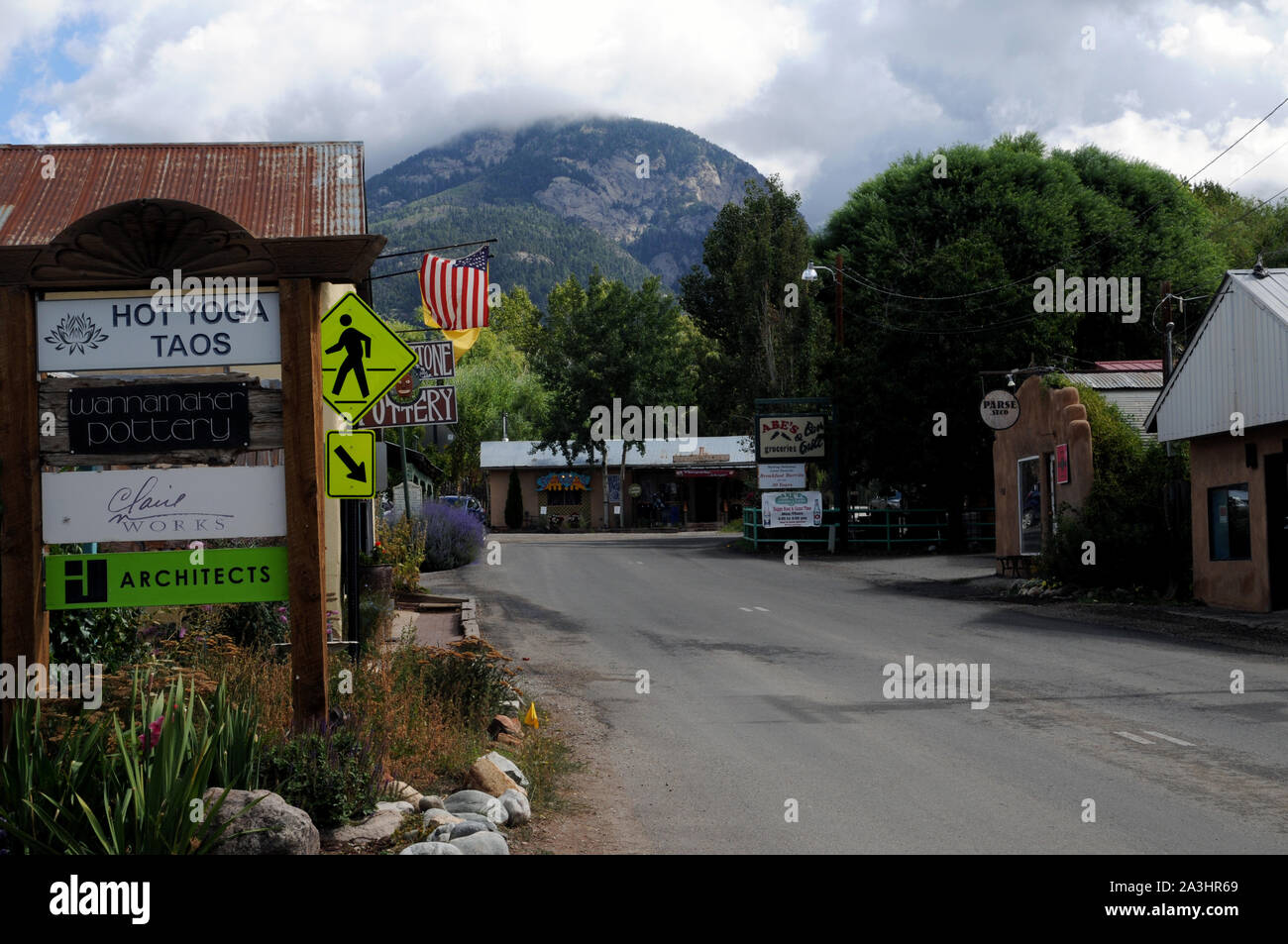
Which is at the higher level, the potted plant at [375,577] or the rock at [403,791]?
the potted plant at [375,577]

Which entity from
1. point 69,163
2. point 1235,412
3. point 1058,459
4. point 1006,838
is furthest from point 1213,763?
point 69,163

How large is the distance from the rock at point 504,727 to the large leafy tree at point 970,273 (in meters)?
27.5

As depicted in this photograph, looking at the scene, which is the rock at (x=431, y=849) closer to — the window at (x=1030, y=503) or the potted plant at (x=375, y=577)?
the potted plant at (x=375, y=577)

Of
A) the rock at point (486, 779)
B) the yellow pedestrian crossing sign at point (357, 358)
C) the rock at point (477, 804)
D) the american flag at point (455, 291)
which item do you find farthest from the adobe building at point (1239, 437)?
the rock at point (477, 804)

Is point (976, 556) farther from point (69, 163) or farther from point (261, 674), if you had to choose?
point (261, 674)

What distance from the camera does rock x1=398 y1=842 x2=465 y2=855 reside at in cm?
586

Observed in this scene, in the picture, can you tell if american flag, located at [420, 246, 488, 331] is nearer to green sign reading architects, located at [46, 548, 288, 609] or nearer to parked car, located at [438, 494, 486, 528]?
parked car, located at [438, 494, 486, 528]

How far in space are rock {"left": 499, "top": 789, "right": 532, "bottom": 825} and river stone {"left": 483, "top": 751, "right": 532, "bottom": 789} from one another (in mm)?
770

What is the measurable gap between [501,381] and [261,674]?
251 ft

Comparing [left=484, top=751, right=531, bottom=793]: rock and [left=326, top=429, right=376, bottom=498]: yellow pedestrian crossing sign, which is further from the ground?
[left=326, top=429, right=376, bottom=498]: yellow pedestrian crossing sign

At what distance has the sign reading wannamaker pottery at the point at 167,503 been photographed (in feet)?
24.0

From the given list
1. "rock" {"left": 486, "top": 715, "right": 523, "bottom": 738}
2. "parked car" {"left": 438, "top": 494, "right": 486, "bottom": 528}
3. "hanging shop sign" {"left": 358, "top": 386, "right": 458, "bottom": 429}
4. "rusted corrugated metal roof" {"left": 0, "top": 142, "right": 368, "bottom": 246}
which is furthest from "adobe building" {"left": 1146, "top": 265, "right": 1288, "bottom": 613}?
"parked car" {"left": 438, "top": 494, "right": 486, "bottom": 528}

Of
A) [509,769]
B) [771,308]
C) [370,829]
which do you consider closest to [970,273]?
[771,308]
